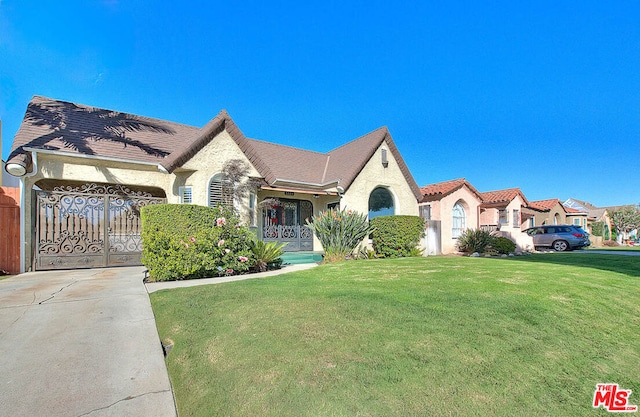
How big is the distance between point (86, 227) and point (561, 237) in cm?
3116

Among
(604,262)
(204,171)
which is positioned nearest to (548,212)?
(604,262)

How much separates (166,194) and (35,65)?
13752 millimetres

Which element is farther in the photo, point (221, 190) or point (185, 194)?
point (221, 190)

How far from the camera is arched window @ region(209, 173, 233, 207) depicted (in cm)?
1339

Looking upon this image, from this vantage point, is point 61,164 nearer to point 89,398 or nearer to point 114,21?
point 114,21

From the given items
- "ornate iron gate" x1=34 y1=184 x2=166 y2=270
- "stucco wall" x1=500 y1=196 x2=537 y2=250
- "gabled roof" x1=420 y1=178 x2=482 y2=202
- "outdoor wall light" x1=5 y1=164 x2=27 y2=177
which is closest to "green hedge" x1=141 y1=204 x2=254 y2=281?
"ornate iron gate" x1=34 y1=184 x2=166 y2=270

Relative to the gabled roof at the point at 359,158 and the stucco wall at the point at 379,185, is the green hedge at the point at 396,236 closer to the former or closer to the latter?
the stucco wall at the point at 379,185

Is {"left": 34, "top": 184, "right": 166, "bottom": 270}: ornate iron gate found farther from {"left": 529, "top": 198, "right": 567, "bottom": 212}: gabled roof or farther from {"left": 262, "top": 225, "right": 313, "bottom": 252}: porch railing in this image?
{"left": 529, "top": 198, "right": 567, "bottom": 212}: gabled roof

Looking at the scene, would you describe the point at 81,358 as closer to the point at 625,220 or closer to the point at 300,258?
the point at 300,258

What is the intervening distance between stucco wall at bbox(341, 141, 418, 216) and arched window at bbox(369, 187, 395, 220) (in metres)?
0.30

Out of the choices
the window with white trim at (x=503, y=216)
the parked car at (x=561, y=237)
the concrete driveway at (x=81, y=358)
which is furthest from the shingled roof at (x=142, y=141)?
the parked car at (x=561, y=237)

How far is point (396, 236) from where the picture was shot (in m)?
15.3

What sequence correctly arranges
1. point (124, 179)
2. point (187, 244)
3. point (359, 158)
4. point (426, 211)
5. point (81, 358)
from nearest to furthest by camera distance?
point (81, 358), point (187, 244), point (124, 179), point (359, 158), point (426, 211)

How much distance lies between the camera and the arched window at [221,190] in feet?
43.9
